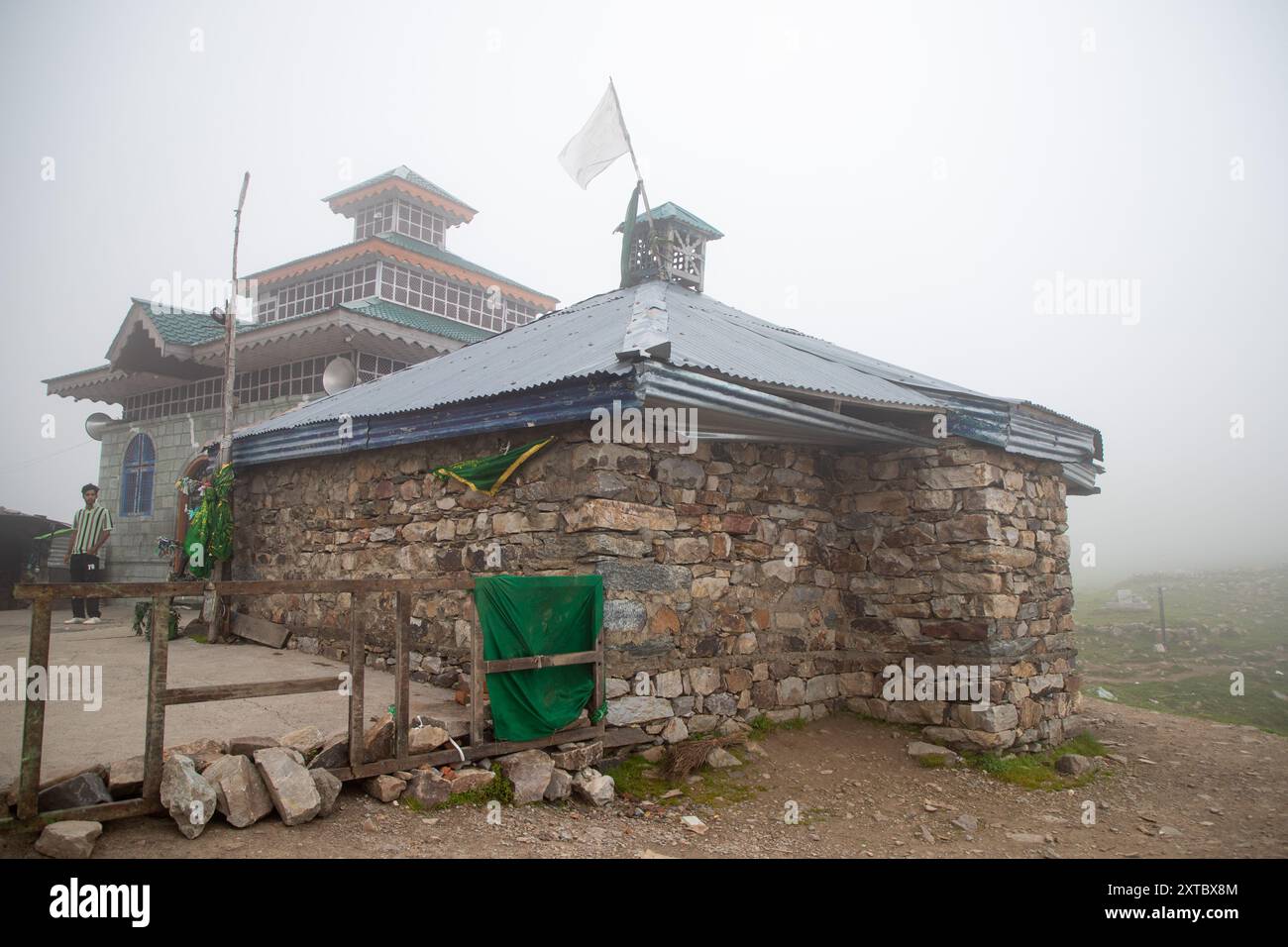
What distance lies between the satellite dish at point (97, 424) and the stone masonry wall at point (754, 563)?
36.3 ft

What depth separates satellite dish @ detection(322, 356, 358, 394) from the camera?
12680mm

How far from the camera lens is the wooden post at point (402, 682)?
4.71 meters

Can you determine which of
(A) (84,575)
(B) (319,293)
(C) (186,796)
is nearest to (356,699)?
(C) (186,796)

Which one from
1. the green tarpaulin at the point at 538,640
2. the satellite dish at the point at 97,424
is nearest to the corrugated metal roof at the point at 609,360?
the green tarpaulin at the point at 538,640

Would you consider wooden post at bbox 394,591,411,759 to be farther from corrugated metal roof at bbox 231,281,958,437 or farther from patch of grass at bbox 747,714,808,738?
patch of grass at bbox 747,714,808,738

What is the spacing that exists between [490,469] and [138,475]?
498 inches

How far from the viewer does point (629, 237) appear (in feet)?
32.1

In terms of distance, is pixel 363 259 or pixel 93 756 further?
pixel 363 259

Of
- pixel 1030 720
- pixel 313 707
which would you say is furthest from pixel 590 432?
pixel 1030 720

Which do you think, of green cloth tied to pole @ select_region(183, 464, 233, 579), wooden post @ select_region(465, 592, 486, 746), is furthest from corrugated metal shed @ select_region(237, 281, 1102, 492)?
wooden post @ select_region(465, 592, 486, 746)

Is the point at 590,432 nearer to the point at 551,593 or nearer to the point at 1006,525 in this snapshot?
the point at 551,593

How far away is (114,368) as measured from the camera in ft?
49.0

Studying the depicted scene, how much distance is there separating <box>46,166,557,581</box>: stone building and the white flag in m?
5.28

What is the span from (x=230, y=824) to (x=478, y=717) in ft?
4.90
